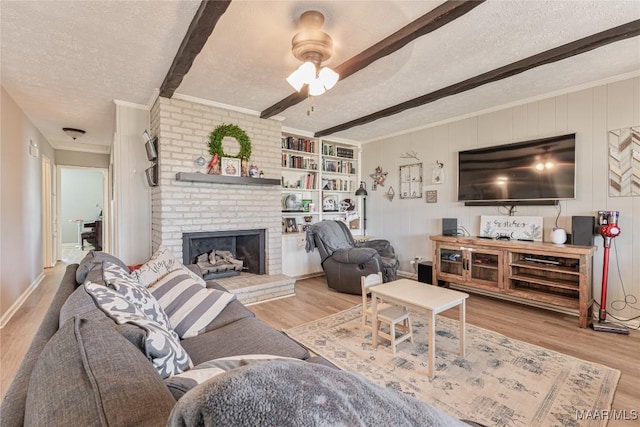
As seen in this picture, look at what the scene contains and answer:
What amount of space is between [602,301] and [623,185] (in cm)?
114

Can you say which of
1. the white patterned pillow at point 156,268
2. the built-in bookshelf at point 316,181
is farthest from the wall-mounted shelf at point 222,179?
the white patterned pillow at point 156,268

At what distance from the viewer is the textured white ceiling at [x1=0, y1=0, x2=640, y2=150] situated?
1923 millimetres

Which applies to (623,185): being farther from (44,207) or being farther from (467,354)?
(44,207)

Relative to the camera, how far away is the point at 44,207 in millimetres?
5191

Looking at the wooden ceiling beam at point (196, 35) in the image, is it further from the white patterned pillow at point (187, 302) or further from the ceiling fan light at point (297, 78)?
the white patterned pillow at point (187, 302)

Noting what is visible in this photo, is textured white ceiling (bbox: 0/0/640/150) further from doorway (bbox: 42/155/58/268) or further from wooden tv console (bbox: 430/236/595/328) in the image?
doorway (bbox: 42/155/58/268)

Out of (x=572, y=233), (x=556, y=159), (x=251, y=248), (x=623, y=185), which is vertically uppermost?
(x=556, y=159)

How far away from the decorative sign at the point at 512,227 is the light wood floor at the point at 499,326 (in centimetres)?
81

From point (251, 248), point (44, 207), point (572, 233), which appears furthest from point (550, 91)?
point (44, 207)

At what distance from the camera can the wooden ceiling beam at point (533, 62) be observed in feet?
6.98

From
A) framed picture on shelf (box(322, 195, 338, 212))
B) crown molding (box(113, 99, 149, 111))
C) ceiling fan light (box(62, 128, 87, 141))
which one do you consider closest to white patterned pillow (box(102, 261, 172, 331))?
crown molding (box(113, 99, 149, 111))

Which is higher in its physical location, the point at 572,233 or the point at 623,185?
the point at 623,185

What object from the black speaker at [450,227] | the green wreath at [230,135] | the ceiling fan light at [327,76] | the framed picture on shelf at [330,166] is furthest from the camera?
the framed picture on shelf at [330,166]

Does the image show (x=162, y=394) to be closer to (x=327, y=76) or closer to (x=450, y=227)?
(x=327, y=76)
